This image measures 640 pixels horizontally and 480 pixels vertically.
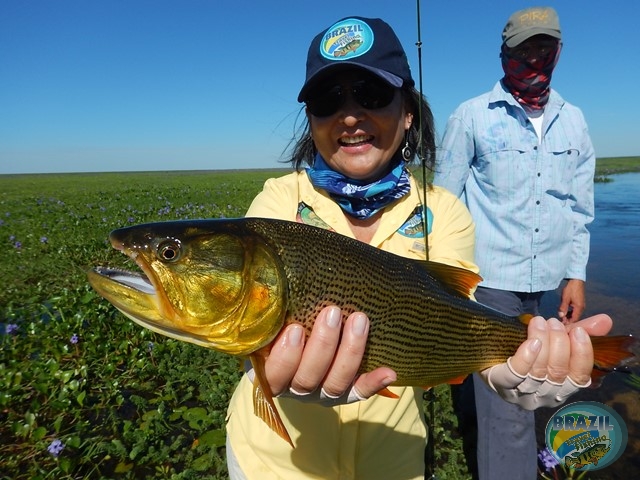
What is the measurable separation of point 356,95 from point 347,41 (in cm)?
29

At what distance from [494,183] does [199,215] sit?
1328cm

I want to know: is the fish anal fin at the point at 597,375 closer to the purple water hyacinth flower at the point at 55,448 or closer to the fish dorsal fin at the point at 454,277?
the fish dorsal fin at the point at 454,277

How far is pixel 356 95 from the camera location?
7.66 feet

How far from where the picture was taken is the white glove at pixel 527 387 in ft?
6.75

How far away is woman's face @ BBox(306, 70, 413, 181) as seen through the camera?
2.33 metres

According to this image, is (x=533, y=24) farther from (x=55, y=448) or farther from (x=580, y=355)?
(x=55, y=448)

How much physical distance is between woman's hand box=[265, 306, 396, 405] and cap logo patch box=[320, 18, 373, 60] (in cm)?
143

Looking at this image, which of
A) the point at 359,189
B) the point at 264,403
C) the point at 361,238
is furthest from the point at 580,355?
the point at 264,403

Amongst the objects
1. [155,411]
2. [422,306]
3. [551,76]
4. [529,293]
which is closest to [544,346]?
[422,306]

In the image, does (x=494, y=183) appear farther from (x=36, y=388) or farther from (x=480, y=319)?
(x=36, y=388)

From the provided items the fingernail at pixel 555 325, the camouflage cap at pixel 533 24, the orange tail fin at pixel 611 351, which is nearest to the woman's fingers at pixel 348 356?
the fingernail at pixel 555 325

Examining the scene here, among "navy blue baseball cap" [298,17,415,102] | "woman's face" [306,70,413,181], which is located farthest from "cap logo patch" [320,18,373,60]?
"woman's face" [306,70,413,181]

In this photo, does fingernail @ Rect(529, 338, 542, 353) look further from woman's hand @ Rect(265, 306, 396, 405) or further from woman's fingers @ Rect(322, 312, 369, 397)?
woman's fingers @ Rect(322, 312, 369, 397)

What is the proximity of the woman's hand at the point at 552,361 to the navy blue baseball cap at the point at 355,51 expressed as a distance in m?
1.52
